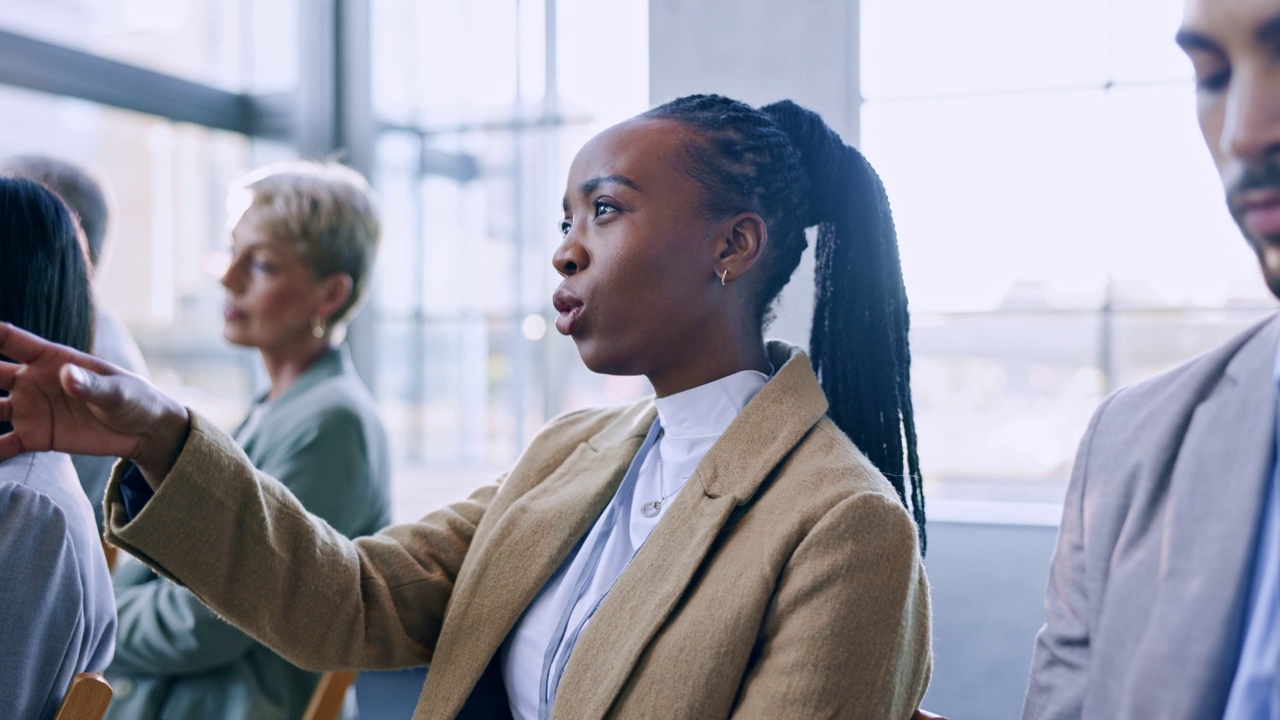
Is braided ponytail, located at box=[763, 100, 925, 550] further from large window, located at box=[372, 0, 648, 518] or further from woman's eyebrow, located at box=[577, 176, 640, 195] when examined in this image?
large window, located at box=[372, 0, 648, 518]

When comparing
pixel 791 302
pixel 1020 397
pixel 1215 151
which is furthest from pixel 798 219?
pixel 1020 397

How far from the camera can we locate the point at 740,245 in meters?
1.34

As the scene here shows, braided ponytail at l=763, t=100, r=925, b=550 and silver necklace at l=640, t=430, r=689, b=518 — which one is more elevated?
braided ponytail at l=763, t=100, r=925, b=550

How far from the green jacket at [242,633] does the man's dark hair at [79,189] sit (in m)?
0.64

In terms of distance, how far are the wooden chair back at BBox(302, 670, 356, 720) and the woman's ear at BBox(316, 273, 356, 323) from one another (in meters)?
0.87

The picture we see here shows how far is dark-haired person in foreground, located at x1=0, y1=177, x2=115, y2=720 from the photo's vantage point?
111 centimetres

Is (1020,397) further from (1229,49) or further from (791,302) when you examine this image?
(1229,49)

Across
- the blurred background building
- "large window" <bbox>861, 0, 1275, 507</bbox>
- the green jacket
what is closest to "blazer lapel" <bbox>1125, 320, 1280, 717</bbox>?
the green jacket

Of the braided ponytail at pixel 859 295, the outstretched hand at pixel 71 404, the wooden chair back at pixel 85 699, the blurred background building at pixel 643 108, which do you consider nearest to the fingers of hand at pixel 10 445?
the outstretched hand at pixel 71 404

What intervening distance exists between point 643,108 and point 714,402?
1945mm

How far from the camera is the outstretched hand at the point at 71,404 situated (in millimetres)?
1062

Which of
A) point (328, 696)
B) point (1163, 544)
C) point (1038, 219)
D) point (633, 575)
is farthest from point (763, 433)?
point (1038, 219)

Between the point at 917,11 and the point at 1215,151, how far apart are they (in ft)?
7.78

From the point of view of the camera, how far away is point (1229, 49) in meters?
0.68
